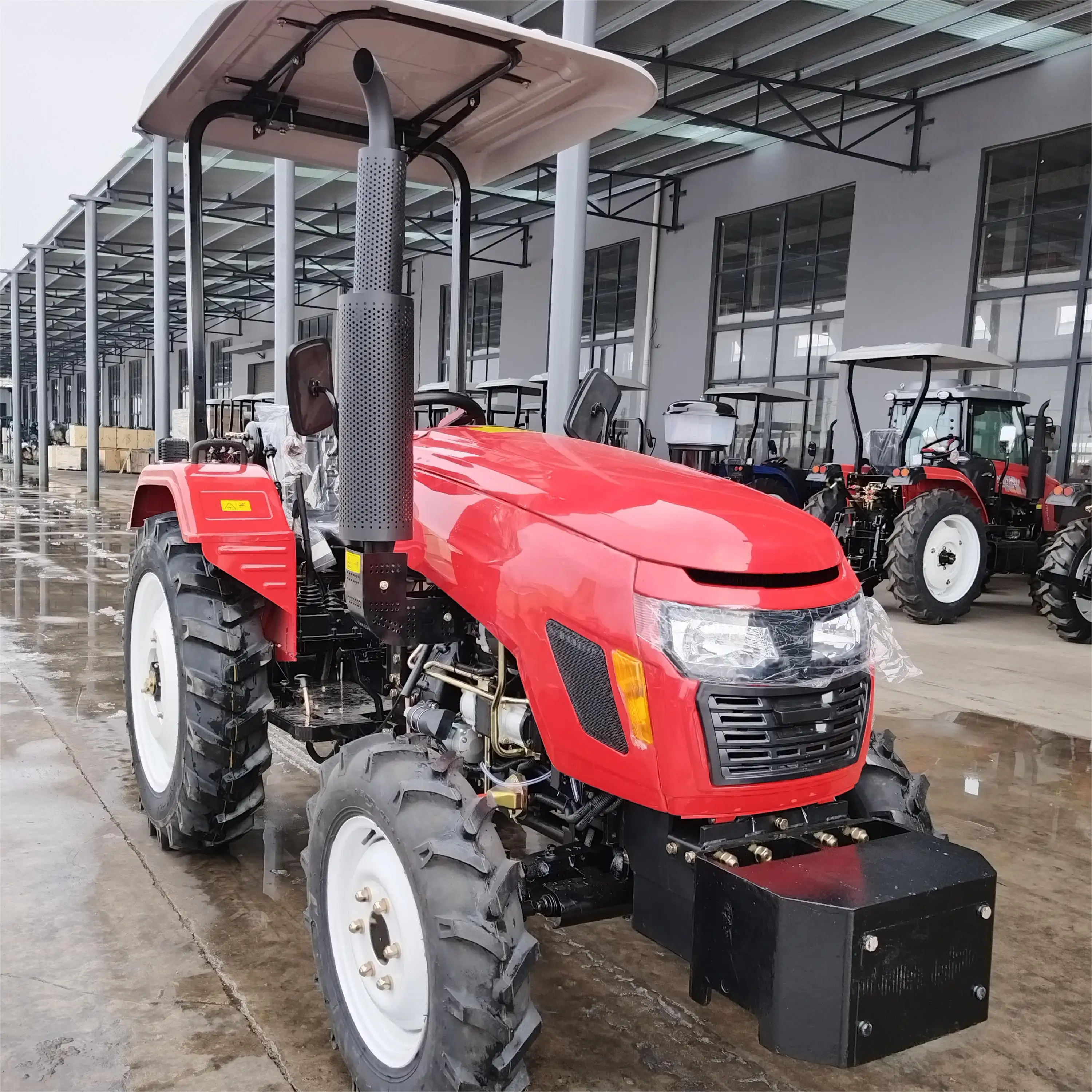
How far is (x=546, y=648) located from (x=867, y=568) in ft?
22.5

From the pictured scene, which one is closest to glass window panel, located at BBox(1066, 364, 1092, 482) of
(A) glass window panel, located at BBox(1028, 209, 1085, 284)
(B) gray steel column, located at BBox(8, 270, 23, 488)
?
(A) glass window panel, located at BBox(1028, 209, 1085, 284)

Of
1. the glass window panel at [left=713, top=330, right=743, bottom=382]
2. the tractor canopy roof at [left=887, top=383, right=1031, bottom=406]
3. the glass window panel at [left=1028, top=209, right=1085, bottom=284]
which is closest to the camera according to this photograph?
the tractor canopy roof at [left=887, top=383, right=1031, bottom=406]

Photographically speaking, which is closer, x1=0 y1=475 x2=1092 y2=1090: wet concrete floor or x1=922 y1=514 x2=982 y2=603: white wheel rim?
x1=0 y1=475 x2=1092 y2=1090: wet concrete floor

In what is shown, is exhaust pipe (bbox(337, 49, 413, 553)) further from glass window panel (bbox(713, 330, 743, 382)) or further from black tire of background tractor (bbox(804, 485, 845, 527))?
glass window panel (bbox(713, 330, 743, 382))

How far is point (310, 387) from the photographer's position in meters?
1.96

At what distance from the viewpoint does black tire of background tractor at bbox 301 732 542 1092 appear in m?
1.57

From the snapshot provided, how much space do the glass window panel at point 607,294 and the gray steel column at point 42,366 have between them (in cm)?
1101

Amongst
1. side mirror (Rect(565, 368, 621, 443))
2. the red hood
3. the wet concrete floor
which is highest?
side mirror (Rect(565, 368, 621, 443))

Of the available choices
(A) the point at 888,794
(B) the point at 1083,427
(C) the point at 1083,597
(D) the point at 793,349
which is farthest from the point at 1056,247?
(A) the point at 888,794

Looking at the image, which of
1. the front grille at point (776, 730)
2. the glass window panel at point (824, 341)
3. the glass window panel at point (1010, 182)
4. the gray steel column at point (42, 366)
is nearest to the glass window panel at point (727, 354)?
the glass window panel at point (824, 341)

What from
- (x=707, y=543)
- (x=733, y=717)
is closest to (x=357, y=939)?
(x=733, y=717)

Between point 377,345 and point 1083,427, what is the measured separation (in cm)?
1141

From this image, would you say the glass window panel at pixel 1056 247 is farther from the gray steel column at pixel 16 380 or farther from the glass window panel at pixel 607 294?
the gray steel column at pixel 16 380

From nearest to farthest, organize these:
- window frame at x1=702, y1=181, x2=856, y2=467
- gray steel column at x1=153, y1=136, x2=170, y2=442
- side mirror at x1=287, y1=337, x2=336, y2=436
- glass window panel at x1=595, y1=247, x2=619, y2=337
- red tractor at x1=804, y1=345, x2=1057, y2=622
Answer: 1. side mirror at x1=287, y1=337, x2=336, y2=436
2. red tractor at x1=804, y1=345, x2=1057, y2=622
3. gray steel column at x1=153, y1=136, x2=170, y2=442
4. window frame at x1=702, y1=181, x2=856, y2=467
5. glass window panel at x1=595, y1=247, x2=619, y2=337
